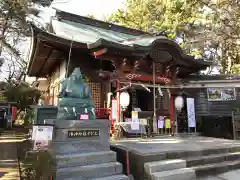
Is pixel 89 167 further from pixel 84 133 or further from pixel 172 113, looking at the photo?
pixel 172 113

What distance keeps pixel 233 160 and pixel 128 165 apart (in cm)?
305

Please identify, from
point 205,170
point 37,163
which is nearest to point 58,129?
point 37,163

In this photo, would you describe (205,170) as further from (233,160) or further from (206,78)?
(206,78)

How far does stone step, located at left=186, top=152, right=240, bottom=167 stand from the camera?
5207 millimetres

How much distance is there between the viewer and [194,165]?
5203mm

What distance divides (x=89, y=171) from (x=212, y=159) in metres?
3.25

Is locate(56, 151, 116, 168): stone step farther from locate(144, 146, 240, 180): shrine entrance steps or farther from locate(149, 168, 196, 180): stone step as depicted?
locate(149, 168, 196, 180): stone step

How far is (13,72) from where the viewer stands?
21.6 meters

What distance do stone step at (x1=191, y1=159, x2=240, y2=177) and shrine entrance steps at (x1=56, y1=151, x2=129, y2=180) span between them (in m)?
1.83

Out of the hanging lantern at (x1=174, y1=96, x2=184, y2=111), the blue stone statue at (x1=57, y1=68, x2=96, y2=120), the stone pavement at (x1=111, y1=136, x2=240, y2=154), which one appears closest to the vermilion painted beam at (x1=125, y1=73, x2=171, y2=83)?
the hanging lantern at (x1=174, y1=96, x2=184, y2=111)

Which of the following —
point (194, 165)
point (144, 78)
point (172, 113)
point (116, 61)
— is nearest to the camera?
point (194, 165)

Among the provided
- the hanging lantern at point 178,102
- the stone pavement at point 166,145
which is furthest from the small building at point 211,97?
the stone pavement at point 166,145

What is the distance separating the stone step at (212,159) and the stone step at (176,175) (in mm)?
422

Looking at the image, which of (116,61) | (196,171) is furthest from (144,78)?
Result: (196,171)
